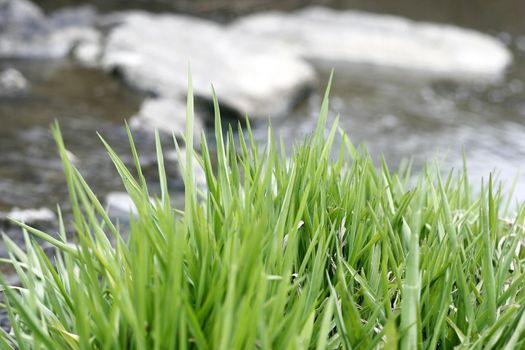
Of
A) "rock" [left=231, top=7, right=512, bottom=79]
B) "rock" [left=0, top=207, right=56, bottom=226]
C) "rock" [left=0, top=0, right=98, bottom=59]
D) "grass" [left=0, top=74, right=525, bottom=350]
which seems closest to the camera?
"grass" [left=0, top=74, right=525, bottom=350]

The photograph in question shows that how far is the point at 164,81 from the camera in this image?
243 inches

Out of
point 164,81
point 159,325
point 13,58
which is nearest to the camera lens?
point 159,325

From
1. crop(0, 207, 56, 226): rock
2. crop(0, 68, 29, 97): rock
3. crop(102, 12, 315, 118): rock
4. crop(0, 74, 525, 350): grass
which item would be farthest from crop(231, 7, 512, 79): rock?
crop(0, 74, 525, 350): grass

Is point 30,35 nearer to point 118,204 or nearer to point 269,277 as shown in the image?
point 118,204

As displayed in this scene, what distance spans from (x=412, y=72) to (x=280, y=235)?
715 centimetres

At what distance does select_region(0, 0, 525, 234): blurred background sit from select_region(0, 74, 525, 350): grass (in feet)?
7.02

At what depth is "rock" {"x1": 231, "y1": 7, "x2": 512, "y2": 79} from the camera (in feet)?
27.2

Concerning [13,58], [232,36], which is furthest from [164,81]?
[13,58]

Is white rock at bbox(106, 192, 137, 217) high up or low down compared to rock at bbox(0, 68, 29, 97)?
up

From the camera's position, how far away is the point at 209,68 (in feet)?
21.0

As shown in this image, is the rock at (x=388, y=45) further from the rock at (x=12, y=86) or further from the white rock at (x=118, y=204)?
the white rock at (x=118, y=204)

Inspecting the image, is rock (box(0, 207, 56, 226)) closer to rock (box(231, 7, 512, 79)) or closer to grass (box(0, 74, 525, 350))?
grass (box(0, 74, 525, 350))

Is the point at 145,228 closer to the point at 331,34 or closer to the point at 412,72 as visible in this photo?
the point at 412,72

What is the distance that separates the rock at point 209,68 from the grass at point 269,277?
4050mm
